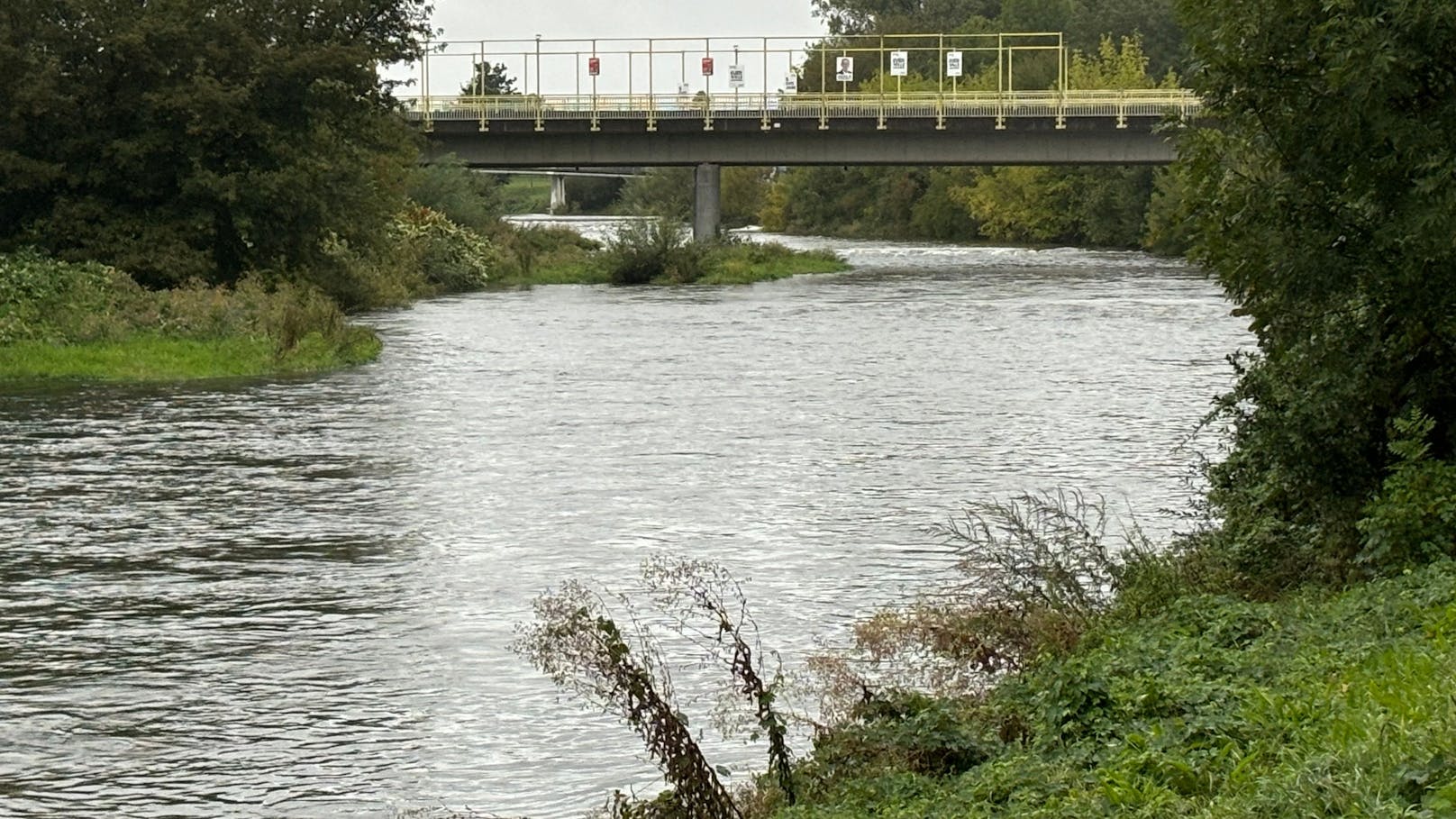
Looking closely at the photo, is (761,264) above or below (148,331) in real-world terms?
below

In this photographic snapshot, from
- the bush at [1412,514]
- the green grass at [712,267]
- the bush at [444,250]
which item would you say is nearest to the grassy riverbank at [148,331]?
the bush at [444,250]

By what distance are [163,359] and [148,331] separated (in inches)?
80.5

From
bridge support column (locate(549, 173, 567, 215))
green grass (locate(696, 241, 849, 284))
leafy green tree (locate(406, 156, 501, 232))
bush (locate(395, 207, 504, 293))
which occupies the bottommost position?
bridge support column (locate(549, 173, 567, 215))

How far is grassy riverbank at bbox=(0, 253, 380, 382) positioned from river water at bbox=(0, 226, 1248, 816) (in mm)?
1451

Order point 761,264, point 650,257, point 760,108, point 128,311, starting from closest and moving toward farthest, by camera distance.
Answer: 1. point 128,311
2. point 650,257
3. point 761,264
4. point 760,108

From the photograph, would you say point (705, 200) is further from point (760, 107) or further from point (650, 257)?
point (650, 257)

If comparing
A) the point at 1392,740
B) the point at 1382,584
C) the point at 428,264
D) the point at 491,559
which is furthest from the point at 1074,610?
the point at 428,264

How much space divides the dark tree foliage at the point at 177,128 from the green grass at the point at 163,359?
6109mm

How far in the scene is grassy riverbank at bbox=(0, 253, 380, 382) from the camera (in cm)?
3525

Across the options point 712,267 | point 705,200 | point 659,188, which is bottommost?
point 712,267

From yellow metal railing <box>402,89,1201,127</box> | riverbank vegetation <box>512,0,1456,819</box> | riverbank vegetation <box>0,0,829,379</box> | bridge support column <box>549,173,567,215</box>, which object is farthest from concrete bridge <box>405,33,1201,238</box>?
bridge support column <box>549,173,567,215</box>

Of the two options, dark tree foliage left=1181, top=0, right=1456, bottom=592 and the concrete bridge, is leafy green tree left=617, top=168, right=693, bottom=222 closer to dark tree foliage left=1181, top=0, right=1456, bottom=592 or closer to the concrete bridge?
the concrete bridge

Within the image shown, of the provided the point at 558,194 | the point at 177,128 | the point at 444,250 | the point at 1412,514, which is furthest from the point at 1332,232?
the point at 558,194

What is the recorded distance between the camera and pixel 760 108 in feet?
270
